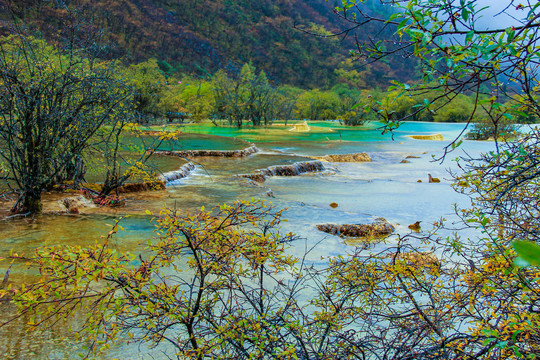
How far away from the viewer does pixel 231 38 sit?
139 m

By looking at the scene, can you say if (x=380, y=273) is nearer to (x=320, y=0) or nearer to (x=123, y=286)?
(x=123, y=286)

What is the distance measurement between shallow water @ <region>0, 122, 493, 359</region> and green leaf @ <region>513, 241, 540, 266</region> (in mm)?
1929

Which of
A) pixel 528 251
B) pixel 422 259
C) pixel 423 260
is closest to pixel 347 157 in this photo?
pixel 423 260

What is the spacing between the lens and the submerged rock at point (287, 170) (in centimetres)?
1434

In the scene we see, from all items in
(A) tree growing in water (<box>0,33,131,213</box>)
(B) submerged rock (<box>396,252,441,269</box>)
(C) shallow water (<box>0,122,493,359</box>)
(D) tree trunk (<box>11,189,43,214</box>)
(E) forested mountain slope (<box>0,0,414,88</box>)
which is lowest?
(C) shallow water (<box>0,122,493,359</box>)

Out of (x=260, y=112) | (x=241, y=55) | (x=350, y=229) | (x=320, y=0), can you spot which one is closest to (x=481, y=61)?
(x=350, y=229)

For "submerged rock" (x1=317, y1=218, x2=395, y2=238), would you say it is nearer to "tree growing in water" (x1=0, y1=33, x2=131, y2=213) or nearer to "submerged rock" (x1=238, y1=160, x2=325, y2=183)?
"tree growing in water" (x1=0, y1=33, x2=131, y2=213)

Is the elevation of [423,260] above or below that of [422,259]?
below

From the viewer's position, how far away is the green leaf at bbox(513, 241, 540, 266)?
0.55 meters

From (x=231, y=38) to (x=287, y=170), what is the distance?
133255 millimetres

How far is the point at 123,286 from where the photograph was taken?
2.20m

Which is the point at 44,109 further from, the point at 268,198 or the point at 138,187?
the point at 268,198

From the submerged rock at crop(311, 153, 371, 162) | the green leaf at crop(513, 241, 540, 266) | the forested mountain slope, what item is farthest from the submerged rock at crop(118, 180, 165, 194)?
the forested mountain slope

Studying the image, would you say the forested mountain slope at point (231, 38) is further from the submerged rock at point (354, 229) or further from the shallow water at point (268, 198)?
the submerged rock at point (354, 229)
